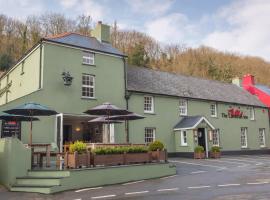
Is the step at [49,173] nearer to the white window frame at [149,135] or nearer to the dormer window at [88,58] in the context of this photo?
the dormer window at [88,58]

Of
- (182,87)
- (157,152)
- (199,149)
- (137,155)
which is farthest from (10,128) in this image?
(182,87)

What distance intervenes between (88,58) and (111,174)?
38.3 feet

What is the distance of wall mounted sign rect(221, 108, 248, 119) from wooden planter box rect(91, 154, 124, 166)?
2001 centimetres

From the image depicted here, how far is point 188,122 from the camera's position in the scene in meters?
28.2

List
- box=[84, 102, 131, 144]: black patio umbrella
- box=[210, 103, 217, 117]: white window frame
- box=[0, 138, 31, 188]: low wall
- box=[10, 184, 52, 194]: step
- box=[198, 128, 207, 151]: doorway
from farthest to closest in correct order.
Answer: box=[210, 103, 217, 117]: white window frame, box=[198, 128, 207, 151]: doorway, box=[84, 102, 131, 144]: black patio umbrella, box=[0, 138, 31, 188]: low wall, box=[10, 184, 52, 194]: step

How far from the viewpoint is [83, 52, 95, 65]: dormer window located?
77.9 feet

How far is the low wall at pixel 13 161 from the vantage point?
13.7 metres

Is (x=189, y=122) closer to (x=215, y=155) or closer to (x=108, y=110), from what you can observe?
(x=215, y=155)

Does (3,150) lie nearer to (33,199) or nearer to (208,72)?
(33,199)

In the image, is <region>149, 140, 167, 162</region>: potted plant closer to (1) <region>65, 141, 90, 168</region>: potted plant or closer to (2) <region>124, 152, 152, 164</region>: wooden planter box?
(2) <region>124, 152, 152, 164</region>: wooden planter box

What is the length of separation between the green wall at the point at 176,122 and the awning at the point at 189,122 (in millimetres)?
365

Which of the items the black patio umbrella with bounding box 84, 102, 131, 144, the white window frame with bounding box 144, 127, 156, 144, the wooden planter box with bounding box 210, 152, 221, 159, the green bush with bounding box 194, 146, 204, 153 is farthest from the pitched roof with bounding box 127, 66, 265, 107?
the black patio umbrella with bounding box 84, 102, 131, 144

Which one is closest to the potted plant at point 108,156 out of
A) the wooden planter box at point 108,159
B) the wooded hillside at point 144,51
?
the wooden planter box at point 108,159

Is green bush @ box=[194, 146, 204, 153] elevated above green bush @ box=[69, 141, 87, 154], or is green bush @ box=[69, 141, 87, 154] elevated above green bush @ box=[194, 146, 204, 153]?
green bush @ box=[69, 141, 87, 154]
